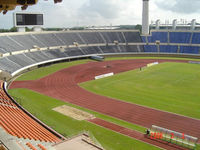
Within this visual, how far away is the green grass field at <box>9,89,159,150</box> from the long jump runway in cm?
270

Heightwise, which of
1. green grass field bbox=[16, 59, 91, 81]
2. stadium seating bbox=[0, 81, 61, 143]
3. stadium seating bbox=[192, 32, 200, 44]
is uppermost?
stadium seating bbox=[192, 32, 200, 44]

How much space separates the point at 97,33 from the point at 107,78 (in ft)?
128

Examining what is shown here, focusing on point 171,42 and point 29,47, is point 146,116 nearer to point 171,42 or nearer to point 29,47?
point 29,47

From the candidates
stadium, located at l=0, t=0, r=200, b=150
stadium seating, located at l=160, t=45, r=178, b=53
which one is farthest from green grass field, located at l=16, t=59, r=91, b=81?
stadium seating, located at l=160, t=45, r=178, b=53

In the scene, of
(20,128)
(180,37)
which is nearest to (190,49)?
(180,37)

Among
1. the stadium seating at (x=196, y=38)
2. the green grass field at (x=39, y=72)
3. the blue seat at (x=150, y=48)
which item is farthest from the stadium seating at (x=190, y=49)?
the green grass field at (x=39, y=72)

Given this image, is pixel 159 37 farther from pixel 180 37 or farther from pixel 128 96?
pixel 128 96

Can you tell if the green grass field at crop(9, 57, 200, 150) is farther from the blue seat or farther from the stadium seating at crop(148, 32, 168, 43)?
the stadium seating at crop(148, 32, 168, 43)

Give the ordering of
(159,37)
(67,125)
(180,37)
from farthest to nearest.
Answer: (159,37), (180,37), (67,125)

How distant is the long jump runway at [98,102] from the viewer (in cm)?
2148

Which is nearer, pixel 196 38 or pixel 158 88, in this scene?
pixel 158 88

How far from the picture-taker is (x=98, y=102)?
27859 millimetres

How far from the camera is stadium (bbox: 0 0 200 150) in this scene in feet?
56.1

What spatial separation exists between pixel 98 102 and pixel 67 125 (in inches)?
304
